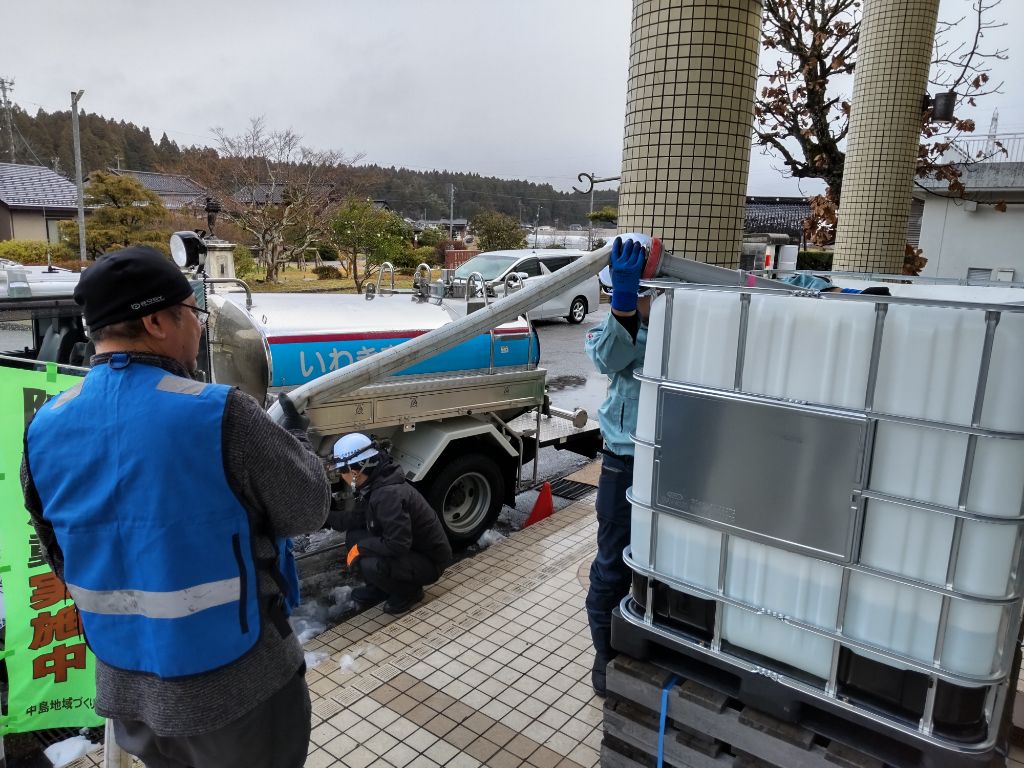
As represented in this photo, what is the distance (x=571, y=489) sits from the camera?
6.76 meters

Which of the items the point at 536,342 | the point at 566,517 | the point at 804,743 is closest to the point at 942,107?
the point at 536,342

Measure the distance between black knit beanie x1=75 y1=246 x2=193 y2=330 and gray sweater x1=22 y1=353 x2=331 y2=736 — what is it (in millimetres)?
114

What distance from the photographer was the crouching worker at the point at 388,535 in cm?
421

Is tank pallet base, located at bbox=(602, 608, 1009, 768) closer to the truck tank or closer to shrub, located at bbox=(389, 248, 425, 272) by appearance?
the truck tank

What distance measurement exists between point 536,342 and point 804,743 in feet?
13.8

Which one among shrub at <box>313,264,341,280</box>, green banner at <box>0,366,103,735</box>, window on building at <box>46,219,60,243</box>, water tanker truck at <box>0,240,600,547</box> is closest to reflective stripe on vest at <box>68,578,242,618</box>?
green banner at <box>0,366,103,735</box>

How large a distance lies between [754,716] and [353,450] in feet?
9.83

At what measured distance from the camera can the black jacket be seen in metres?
4.24

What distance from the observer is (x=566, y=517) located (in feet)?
18.5

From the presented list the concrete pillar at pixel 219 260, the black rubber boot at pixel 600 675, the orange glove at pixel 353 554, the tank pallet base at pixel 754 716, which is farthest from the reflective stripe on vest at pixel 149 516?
the concrete pillar at pixel 219 260

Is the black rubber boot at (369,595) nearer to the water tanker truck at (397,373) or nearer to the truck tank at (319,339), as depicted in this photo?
the water tanker truck at (397,373)

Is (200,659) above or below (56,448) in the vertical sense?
below

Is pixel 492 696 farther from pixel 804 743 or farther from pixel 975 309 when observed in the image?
pixel 975 309

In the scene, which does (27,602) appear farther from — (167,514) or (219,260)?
(219,260)
